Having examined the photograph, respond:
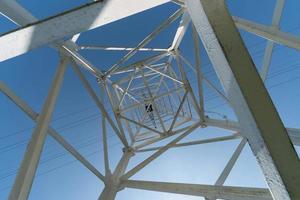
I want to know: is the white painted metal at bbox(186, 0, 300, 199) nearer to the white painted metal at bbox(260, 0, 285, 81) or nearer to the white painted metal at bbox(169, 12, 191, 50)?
the white painted metal at bbox(260, 0, 285, 81)

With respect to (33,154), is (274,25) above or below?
above

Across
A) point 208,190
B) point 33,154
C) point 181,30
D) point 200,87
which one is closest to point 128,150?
point 200,87

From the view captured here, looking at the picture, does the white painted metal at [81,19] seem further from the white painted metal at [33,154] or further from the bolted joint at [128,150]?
the bolted joint at [128,150]

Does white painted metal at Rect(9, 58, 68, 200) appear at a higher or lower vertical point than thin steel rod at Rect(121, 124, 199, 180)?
lower

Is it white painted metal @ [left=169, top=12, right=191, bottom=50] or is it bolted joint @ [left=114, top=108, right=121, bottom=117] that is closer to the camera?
white painted metal @ [left=169, top=12, right=191, bottom=50]

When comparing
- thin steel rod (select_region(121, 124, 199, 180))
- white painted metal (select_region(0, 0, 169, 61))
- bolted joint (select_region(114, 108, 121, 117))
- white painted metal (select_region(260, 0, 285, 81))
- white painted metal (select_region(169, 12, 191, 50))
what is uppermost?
white painted metal (select_region(169, 12, 191, 50))

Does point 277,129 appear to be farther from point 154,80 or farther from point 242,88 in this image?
point 154,80

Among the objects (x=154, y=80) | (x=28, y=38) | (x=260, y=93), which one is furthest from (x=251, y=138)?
(x=154, y=80)

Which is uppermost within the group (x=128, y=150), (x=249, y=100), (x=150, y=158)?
(x=128, y=150)

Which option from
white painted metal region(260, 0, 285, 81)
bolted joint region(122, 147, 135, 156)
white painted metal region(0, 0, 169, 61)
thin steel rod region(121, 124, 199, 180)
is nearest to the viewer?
white painted metal region(0, 0, 169, 61)

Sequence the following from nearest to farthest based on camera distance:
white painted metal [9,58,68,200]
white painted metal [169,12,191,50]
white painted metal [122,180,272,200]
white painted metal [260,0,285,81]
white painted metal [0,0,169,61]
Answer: white painted metal [0,0,169,61], white painted metal [9,58,68,200], white painted metal [122,180,272,200], white painted metal [260,0,285,81], white painted metal [169,12,191,50]

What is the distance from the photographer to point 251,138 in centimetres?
188

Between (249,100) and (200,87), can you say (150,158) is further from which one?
(249,100)

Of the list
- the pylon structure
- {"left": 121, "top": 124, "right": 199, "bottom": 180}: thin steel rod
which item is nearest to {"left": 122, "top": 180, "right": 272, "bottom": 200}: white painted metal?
the pylon structure
